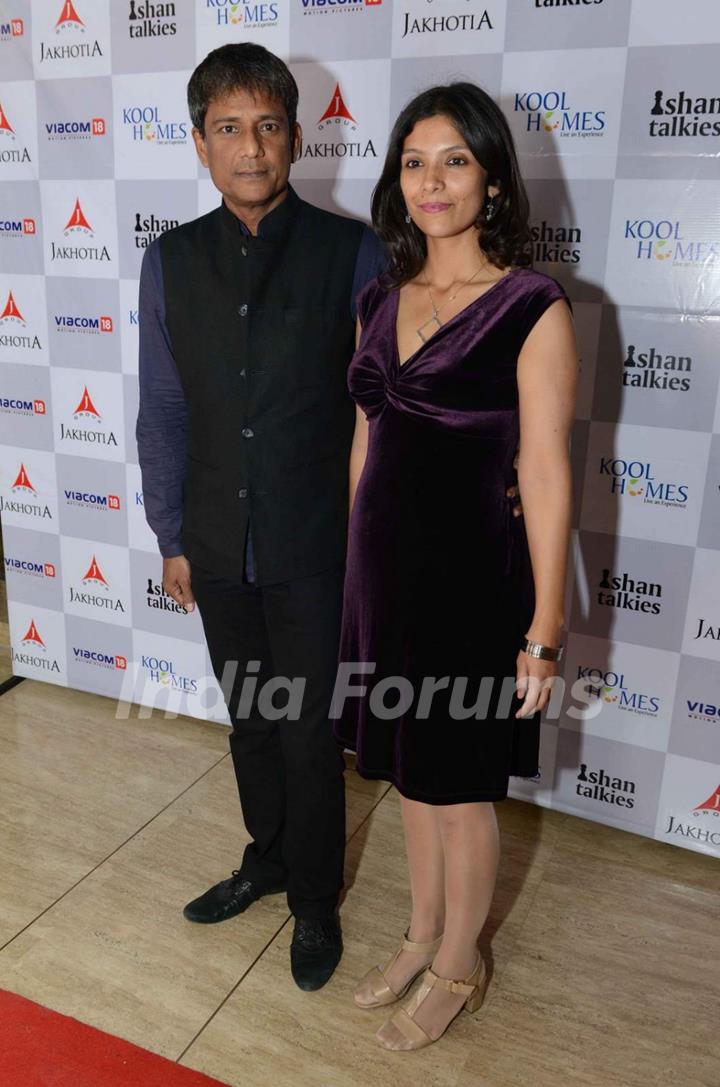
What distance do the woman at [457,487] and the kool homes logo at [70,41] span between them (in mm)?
1415

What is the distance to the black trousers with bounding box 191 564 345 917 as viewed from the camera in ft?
6.18

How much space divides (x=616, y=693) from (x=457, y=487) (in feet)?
3.66

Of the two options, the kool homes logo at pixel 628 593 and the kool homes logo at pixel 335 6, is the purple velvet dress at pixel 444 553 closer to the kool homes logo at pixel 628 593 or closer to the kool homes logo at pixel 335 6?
the kool homes logo at pixel 628 593

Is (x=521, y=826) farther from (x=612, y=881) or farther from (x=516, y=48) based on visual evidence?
(x=516, y=48)

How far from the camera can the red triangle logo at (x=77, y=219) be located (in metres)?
2.75

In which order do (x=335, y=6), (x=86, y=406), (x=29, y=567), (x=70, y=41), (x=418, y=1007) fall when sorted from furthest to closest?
(x=29, y=567)
(x=86, y=406)
(x=70, y=41)
(x=335, y=6)
(x=418, y=1007)

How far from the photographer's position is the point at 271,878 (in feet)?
7.22

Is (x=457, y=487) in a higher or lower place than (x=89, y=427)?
higher

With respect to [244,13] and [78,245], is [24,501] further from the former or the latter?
[244,13]

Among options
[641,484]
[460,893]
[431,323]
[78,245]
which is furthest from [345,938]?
[78,245]

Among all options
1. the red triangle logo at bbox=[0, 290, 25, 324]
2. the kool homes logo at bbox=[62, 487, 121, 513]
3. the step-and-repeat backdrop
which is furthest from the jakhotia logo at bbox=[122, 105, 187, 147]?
the kool homes logo at bbox=[62, 487, 121, 513]

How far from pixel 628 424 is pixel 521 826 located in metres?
1.06

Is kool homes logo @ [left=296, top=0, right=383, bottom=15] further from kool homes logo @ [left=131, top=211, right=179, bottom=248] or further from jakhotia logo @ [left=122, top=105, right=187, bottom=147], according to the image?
kool homes logo @ [left=131, top=211, right=179, bottom=248]

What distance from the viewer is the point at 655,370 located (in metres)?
2.21
